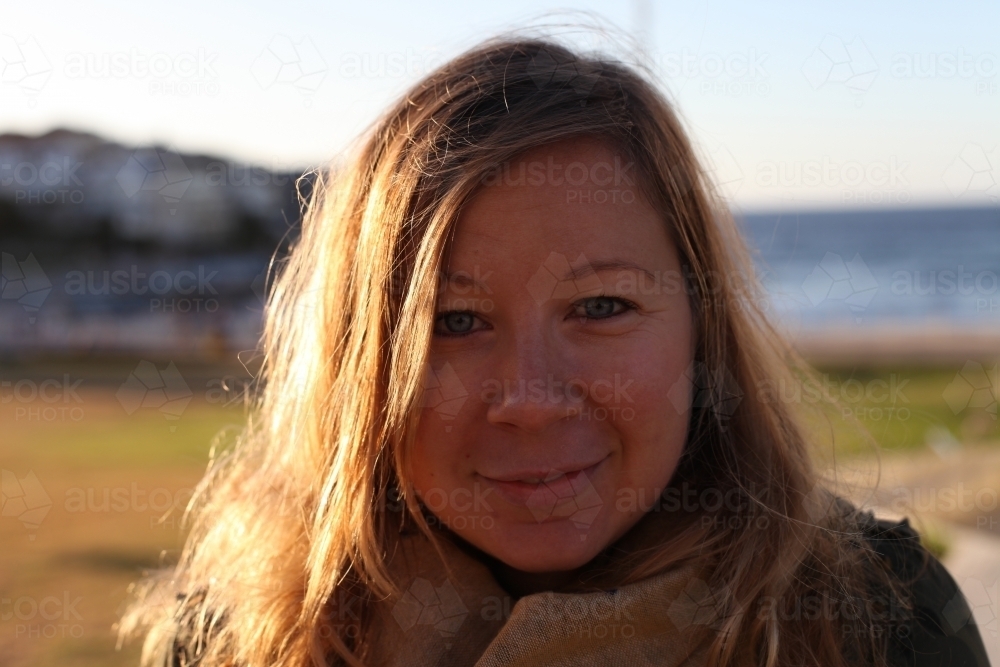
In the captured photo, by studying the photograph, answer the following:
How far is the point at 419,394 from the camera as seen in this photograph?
167 cm

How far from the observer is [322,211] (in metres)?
2.12

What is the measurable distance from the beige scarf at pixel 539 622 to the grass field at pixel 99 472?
694mm

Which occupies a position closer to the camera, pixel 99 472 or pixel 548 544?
pixel 548 544

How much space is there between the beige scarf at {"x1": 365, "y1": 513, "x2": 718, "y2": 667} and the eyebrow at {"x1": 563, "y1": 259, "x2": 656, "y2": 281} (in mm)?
534

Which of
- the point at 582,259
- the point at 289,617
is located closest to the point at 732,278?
the point at 582,259

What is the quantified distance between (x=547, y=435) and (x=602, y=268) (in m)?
0.33

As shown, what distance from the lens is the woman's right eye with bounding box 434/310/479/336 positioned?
168cm

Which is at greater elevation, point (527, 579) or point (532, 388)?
point (532, 388)
